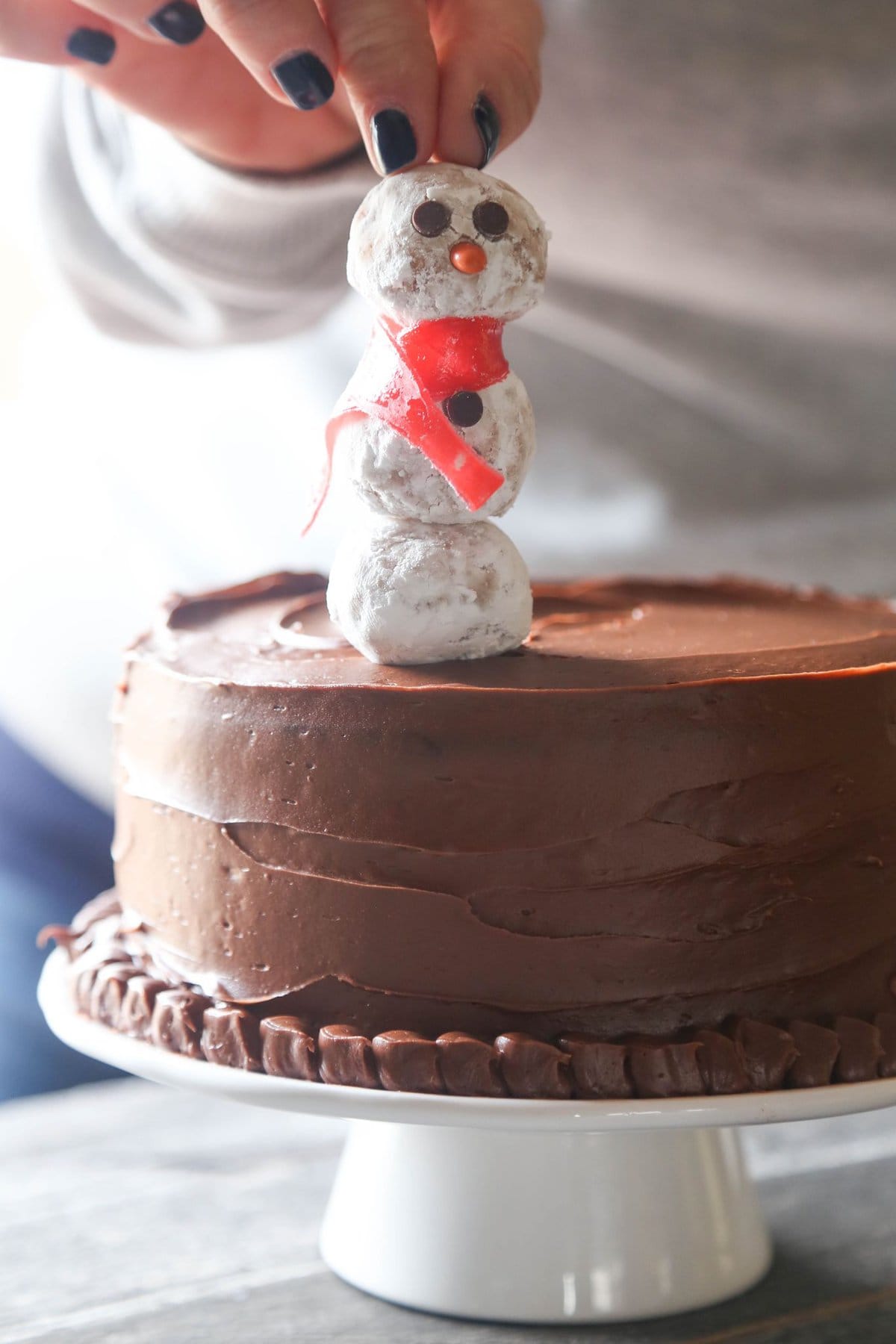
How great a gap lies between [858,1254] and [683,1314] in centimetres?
22

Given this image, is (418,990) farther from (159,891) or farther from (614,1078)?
(159,891)

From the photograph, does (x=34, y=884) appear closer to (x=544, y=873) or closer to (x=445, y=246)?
(x=544, y=873)

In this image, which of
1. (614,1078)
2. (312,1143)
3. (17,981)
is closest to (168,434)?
(17,981)

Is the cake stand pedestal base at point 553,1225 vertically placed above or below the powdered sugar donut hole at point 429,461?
below

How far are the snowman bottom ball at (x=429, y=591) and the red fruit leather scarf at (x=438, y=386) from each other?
5 cm

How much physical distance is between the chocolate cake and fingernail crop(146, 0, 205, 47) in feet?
1.82

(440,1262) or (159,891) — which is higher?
(159,891)

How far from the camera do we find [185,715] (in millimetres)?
1162

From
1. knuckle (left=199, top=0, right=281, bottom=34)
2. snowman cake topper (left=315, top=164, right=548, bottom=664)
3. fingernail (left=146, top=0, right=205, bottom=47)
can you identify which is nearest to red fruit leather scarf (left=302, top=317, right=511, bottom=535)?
snowman cake topper (left=315, top=164, right=548, bottom=664)

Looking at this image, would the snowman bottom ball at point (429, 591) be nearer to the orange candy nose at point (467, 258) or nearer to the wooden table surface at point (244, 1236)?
the orange candy nose at point (467, 258)

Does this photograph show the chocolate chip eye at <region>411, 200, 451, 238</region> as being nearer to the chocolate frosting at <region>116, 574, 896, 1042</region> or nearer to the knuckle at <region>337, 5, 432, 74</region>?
the knuckle at <region>337, 5, 432, 74</region>

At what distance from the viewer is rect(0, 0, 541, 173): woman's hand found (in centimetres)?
105

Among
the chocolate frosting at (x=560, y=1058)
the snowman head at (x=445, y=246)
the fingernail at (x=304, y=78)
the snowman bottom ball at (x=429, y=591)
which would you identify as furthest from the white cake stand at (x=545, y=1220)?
the fingernail at (x=304, y=78)

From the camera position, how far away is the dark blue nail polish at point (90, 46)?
1.33 metres
